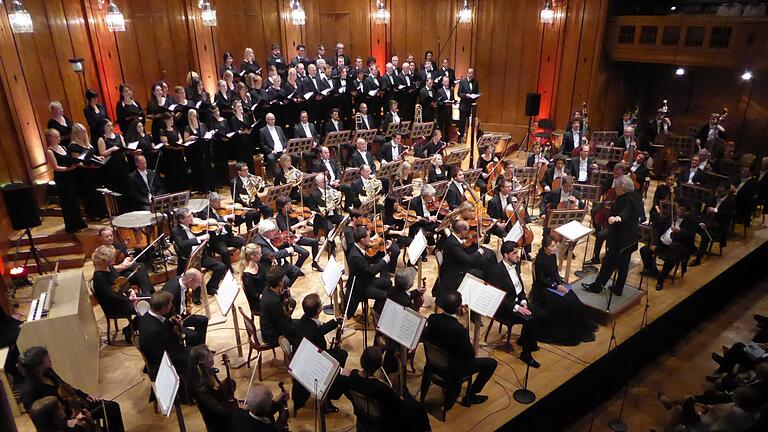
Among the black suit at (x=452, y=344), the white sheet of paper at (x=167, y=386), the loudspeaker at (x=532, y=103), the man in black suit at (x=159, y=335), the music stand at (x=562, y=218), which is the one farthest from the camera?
the loudspeaker at (x=532, y=103)

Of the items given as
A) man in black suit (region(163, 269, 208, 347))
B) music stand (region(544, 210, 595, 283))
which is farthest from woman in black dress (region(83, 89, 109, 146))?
music stand (region(544, 210, 595, 283))

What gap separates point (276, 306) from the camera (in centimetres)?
509

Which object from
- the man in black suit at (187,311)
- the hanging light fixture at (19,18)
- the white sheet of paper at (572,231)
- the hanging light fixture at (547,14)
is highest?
the hanging light fixture at (547,14)

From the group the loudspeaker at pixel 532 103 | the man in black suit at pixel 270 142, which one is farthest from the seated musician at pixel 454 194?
the loudspeaker at pixel 532 103

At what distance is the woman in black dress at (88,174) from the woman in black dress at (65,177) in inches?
5.3

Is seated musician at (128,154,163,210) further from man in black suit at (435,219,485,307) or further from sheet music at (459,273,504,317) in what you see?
sheet music at (459,273,504,317)

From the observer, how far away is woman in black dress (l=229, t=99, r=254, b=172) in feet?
33.2

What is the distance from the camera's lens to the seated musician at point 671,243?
7559 mm

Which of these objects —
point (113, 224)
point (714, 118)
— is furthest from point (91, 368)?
point (714, 118)

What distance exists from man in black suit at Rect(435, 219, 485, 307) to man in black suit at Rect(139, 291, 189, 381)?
114 inches

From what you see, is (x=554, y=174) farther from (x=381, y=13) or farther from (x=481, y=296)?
(x=381, y=13)

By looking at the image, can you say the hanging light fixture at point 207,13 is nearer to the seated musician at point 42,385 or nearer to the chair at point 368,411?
the seated musician at point 42,385

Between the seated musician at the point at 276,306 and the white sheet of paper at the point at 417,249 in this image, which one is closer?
the seated musician at the point at 276,306

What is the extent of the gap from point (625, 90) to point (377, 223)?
9641mm
